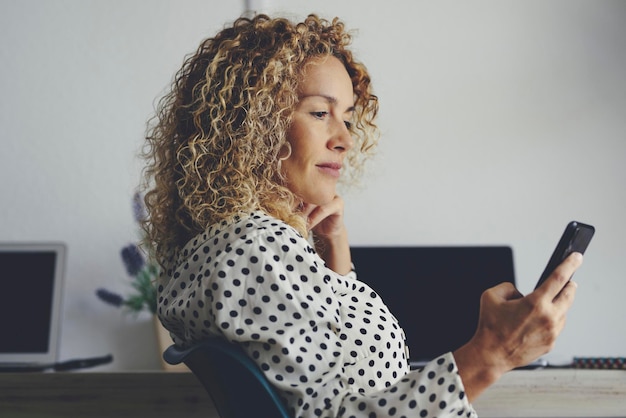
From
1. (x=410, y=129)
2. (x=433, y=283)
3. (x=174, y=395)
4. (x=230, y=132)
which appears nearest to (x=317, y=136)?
(x=230, y=132)

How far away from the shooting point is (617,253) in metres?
2.39

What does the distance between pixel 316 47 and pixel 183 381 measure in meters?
0.91

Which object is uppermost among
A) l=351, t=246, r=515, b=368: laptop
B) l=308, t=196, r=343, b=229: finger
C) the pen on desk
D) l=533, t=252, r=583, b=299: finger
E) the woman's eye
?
the woman's eye

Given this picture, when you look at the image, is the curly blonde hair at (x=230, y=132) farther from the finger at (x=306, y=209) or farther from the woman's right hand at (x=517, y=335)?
the woman's right hand at (x=517, y=335)

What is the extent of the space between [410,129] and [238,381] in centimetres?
168

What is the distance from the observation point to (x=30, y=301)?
2225mm

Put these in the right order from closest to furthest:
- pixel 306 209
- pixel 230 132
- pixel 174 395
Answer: pixel 230 132
pixel 306 209
pixel 174 395

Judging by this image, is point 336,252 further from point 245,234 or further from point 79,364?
point 79,364

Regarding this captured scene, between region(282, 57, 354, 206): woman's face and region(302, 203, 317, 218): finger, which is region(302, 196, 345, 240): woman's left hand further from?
region(282, 57, 354, 206): woman's face

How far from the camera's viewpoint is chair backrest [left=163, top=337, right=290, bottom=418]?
33.3 inches

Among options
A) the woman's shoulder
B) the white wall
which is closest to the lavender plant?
the white wall

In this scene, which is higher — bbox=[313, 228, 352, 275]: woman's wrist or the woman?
the woman

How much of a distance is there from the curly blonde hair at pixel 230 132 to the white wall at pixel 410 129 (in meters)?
1.16

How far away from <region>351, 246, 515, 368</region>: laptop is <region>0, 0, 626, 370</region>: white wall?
127 millimetres
